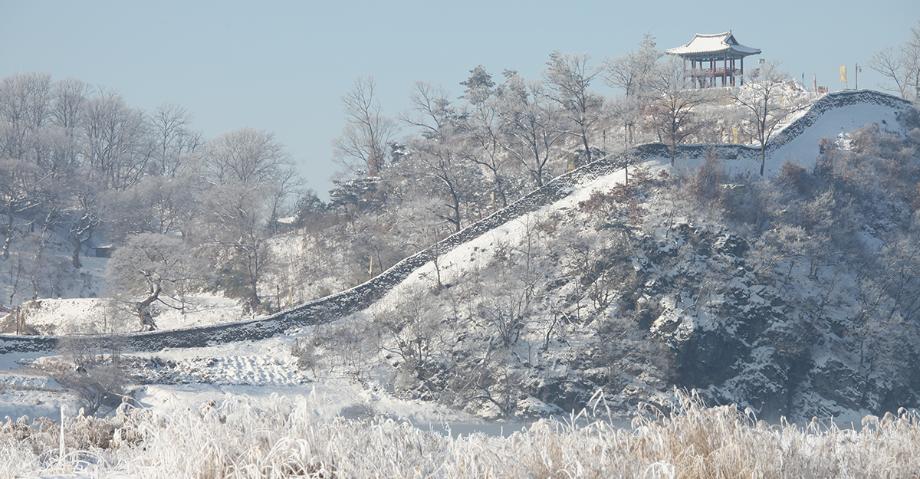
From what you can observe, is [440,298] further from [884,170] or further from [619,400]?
[884,170]

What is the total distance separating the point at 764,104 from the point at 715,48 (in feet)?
54.5

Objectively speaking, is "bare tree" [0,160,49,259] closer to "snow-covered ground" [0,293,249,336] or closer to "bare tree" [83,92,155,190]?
"bare tree" [83,92,155,190]

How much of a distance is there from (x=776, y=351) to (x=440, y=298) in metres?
12.3

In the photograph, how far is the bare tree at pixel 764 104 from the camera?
151ft

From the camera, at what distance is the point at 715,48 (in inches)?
2667

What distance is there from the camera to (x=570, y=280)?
128 ft

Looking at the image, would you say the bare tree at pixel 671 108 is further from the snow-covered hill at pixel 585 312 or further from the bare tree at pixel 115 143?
the bare tree at pixel 115 143

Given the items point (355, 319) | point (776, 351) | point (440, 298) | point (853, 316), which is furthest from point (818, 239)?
point (355, 319)

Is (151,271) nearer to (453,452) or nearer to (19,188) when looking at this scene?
(19,188)

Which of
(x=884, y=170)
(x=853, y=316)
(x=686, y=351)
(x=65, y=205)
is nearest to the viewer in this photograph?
(x=686, y=351)

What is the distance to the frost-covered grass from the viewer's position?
10.1 m

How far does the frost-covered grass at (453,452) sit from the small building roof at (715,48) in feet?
189

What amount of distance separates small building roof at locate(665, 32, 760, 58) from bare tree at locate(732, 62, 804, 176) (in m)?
8.33

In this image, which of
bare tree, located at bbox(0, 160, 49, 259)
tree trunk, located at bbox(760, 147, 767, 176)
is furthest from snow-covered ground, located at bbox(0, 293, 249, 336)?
tree trunk, located at bbox(760, 147, 767, 176)
